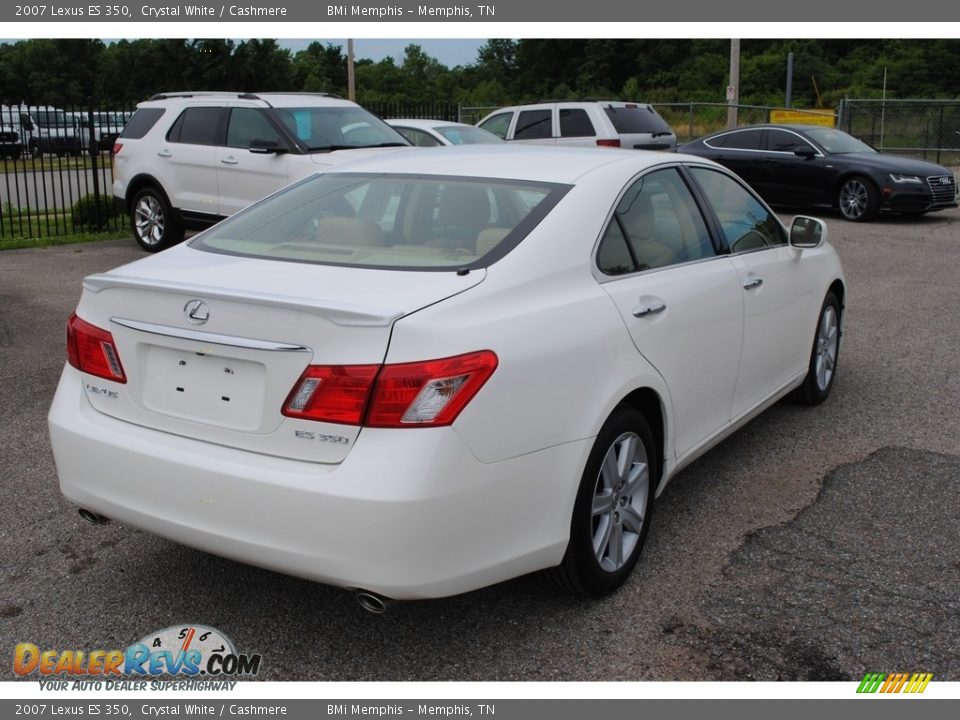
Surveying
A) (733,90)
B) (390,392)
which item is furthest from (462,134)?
(733,90)

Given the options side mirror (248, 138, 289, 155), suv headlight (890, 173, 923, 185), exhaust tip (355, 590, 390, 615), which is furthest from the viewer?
suv headlight (890, 173, 923, 185)

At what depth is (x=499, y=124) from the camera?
1830 cm

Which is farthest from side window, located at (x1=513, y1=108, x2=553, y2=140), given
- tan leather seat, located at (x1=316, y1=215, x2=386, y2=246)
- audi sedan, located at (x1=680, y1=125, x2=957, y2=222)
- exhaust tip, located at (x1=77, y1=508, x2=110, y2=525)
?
exhaust tip, located at (x1=77, y1=508, x2=110, y2=525)

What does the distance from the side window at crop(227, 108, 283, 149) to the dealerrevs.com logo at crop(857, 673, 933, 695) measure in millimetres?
9767

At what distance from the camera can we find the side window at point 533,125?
57.0 feet

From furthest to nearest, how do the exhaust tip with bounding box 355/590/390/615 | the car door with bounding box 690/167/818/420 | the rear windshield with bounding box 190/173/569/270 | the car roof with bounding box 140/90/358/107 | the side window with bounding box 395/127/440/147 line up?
the side window with bounding box 395/127/440/147 < the car roof with bounding box 140/90/358/107 < the car door with bounding box 690/167/818/420 < the rear windshield with bounding box 190/173/569/270 < the exhaust tip with bounding box 355/590/390/615

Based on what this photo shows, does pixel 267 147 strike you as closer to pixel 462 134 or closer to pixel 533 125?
pixel 462 134

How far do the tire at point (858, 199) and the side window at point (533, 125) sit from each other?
478 cm

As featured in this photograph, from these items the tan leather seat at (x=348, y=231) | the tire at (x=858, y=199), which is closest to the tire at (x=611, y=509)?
the tan leather seat at (x=348, y=231)

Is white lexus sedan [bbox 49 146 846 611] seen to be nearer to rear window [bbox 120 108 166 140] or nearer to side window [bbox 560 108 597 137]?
rear window [bbox 120 108 166 140]

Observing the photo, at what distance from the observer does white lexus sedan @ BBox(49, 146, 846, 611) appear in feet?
9.89

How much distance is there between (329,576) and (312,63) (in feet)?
323

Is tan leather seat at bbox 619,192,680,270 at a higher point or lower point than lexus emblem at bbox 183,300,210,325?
higher

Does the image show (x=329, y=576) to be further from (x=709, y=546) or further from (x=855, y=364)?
(x=855, y=364)
